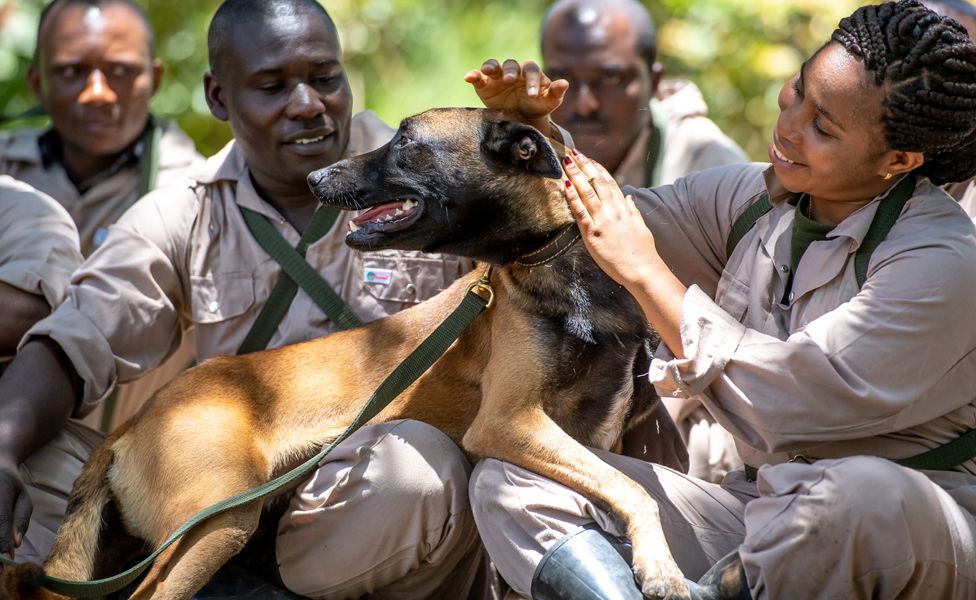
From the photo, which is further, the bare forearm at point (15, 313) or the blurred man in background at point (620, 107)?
the blurred man in background at point (620, 107)

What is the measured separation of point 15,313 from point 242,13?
153 centimetres

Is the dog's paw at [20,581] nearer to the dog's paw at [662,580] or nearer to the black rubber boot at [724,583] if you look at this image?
the dog's paw at [662,580]

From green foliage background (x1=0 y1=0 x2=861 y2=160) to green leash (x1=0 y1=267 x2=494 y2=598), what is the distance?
513 cm

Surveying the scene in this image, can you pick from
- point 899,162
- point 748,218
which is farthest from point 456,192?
point 899,162

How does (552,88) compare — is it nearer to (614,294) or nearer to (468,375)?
(614,294)

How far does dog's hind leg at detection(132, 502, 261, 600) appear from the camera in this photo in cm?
358

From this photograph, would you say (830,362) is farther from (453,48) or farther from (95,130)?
(453,48)

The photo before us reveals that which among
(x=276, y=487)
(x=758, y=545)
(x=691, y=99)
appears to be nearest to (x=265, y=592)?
(x=276, y=487)

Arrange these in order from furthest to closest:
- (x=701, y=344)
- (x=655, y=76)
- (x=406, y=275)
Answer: (x=655, y=76)
(x=406, y=275)
(x=701, y=344)

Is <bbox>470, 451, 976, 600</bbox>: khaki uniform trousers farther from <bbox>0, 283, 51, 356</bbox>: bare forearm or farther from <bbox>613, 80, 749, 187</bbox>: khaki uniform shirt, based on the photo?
<bbox>613, 80, 749, 187</bbox>: khaki uniform shirt

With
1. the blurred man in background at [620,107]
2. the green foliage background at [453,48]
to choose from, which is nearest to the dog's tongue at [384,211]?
the blurred man in background at [620,107]

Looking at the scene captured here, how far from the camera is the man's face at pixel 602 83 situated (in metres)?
6.20

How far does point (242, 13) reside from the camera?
15.6 feet

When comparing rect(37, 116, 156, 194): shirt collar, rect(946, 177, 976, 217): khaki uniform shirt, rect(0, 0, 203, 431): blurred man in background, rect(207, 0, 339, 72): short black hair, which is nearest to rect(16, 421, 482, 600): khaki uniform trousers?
rect(207, 0, 339, 72): short black hair
